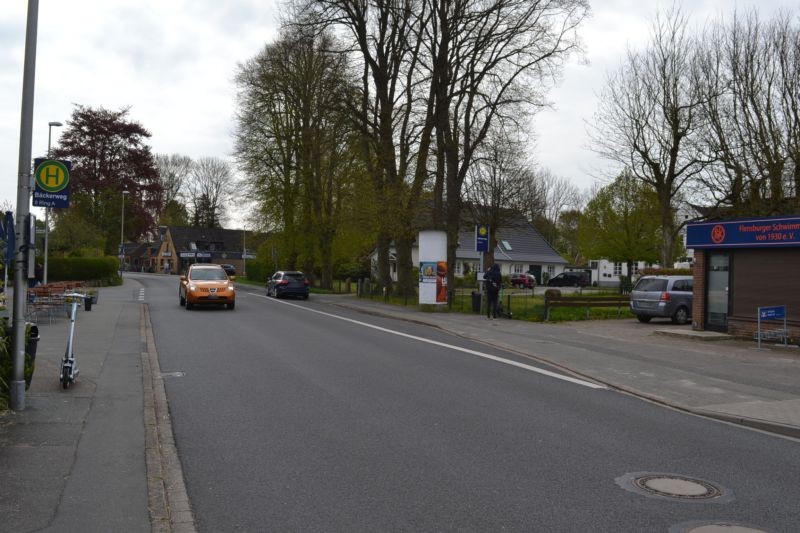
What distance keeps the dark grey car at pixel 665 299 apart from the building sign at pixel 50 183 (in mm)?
18855

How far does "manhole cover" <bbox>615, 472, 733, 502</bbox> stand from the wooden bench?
1709cm

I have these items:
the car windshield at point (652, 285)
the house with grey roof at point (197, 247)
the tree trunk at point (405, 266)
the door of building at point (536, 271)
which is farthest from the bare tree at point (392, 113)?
the house with grey roof at point (197, 247)

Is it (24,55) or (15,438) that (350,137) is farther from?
(15,438)

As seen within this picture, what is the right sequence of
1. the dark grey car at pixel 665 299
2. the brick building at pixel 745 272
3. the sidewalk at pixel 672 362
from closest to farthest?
the sidewalk at pixel 672 362
the brick building at pixel 745 272
the dark grey car at pixel 665 299

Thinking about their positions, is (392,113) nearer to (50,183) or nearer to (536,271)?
(50,183)

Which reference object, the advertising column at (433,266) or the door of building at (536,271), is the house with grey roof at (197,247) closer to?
the door of building at (536,271)

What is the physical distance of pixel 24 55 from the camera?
805 centimetres

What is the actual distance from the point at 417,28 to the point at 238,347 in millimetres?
20196

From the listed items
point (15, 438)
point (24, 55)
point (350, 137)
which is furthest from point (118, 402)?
point (350, 137)

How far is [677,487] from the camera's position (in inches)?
229

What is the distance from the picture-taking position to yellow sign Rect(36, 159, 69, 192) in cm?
868

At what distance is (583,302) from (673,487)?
19.8m

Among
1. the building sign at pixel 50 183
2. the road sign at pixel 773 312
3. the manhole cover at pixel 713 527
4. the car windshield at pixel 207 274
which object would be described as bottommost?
the manhole cover at pixel 713 527

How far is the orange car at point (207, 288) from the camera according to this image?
83.9 feet
